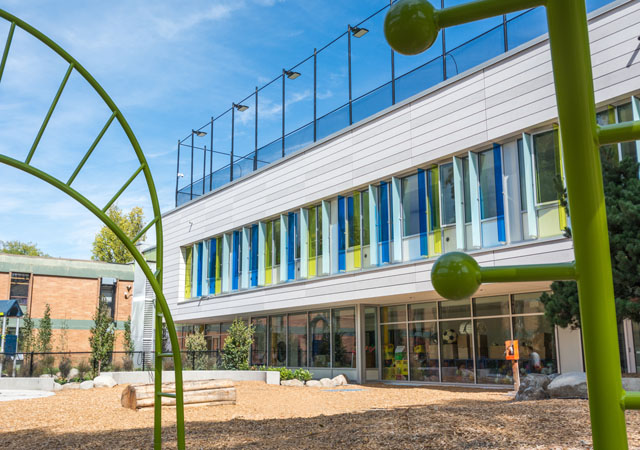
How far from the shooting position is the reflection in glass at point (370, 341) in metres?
22.7

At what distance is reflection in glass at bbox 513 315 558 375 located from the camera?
16.8 m

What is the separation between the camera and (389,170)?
67.4ft

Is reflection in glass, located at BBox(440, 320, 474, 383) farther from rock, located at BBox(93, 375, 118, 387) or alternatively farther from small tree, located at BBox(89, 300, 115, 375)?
small tree, located at BBox(89, 300, 115, 375)

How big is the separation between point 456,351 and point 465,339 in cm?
59

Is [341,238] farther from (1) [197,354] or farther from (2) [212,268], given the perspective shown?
(2) [212,268]

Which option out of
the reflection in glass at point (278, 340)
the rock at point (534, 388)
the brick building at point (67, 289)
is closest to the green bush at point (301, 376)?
the reflection in glass at point (278, 340)

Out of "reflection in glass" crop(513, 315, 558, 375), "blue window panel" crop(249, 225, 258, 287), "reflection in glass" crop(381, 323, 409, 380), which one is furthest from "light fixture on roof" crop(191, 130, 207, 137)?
"reflection in glass" crop(513, 315, 558, 375)

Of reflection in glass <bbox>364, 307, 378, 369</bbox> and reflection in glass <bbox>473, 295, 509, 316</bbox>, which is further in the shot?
reflection in glass <bbox>364, 307, 378, 369</bbox>

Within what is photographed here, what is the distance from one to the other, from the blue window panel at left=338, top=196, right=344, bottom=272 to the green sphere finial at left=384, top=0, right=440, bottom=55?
70.9 ft

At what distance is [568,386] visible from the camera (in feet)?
37.9

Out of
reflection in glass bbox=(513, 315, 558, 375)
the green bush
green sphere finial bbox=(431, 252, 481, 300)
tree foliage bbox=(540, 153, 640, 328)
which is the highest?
tree foliage bbox=(540, 153, 640, 328)

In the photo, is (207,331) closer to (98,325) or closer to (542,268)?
(98,325)

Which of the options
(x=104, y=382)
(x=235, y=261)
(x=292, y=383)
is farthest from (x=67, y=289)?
(x=292, y=383)

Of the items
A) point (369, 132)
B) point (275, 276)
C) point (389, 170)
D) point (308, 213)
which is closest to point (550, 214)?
point (389, 170)
